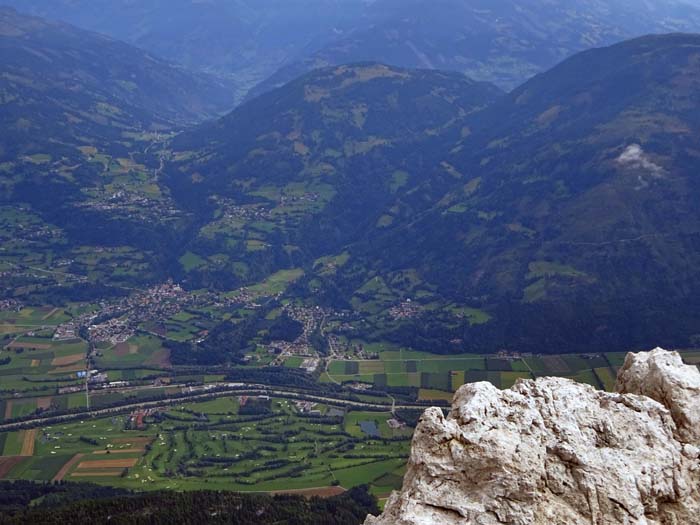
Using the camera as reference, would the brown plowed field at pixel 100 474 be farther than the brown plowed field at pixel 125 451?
No

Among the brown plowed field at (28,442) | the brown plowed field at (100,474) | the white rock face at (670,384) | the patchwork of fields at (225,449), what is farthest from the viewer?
the brown plowed field at (28,442)

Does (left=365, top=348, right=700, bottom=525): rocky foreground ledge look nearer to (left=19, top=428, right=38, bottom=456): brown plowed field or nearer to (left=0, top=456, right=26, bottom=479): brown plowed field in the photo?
(left=0, top=456, right=26, bottom=479): brown plowed field

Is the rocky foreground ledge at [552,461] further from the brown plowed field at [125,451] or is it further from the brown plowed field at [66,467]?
the brown plowed field at [125,451]

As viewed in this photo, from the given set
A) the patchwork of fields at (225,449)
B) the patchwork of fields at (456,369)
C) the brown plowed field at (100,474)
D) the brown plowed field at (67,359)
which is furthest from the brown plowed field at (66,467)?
the patchwork of fields at (456,369)

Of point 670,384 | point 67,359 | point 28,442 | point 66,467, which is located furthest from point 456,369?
point 670,384

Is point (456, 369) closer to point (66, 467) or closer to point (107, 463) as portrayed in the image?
point (107, 463)

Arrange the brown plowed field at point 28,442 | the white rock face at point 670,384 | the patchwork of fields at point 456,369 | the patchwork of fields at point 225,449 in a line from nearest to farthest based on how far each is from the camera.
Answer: the white rock face at point 670,384
the patchwork of fields at point 225,449
the brown plowed field at point 28,442
the patchwork of fields at point 456,369

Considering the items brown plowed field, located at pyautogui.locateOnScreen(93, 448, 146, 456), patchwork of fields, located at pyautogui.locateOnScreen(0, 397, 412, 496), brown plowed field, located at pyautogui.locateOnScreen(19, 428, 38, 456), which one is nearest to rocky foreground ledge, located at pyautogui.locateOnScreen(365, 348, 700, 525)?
patchwork of fields, located at pyautogui.locateOnScreen(0, 397, 412, 496)

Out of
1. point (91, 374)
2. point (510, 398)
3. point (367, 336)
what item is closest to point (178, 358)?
point (91, 374)
